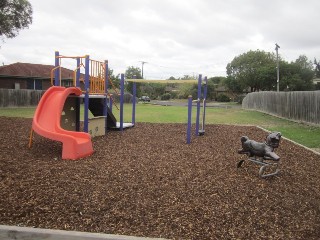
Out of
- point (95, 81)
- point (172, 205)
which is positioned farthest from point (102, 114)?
point (172, 205)

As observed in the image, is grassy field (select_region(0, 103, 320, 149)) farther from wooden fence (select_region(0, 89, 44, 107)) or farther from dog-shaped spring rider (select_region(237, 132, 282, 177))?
wooden fence (select_region(0, 89, 44, 107))

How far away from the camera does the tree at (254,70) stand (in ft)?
197

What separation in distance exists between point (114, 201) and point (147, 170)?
163 centimetres

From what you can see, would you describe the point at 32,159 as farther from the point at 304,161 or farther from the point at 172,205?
the point at 304,161

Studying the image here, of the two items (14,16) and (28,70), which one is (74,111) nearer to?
(14,16)

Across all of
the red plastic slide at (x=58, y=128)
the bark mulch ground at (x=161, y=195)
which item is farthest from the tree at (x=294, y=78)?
the red plastic slide at (x=58, y=128)

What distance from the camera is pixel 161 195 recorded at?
4.55 metres

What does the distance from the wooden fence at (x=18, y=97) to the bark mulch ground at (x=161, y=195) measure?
77.2 feet

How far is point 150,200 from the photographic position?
14.3 ft

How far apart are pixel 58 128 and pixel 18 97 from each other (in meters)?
25.1

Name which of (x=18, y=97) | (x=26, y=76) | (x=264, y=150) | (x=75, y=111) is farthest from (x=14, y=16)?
(x=264, y=150)

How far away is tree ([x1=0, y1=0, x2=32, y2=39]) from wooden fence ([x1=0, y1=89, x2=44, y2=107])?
576 centimetres

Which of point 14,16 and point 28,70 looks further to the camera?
point 28,70

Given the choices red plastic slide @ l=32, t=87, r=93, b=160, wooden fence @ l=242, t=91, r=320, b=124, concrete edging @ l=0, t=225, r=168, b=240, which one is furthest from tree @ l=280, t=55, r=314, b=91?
concrete edging @ l=0, t=225, r=168, b=240
